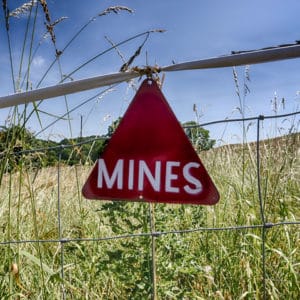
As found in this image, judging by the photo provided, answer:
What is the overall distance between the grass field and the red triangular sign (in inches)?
7.6

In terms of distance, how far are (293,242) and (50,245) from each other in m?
1.14

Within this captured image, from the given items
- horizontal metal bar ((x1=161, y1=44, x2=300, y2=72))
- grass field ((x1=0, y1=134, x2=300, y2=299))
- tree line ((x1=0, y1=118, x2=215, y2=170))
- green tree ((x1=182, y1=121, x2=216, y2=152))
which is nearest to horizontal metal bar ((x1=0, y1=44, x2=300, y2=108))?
horizontal metal bar ((x1=161, y1=44, x2=300, y2=72))

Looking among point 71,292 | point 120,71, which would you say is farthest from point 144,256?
point 120,71

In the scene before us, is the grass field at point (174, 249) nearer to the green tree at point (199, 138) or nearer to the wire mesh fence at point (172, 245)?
the wire mesh fence at point (172, 245)

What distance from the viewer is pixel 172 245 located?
1.52m

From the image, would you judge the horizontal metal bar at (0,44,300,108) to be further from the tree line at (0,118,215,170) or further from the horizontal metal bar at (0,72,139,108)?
the tree line at (0,118,215,170)

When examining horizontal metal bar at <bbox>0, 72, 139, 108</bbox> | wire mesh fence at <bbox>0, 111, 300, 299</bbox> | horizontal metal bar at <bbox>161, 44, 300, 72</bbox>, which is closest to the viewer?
horizontal metal bar at <bbox>161, 44, 300, 72</bbox>

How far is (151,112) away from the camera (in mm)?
1099

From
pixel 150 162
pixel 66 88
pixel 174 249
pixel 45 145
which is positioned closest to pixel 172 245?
pixel 174 249

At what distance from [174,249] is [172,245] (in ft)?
0.06

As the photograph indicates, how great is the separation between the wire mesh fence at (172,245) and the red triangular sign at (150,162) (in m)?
0.21

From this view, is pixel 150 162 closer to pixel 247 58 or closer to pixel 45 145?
pixel 247 58

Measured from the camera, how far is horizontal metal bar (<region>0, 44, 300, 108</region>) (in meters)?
1.05

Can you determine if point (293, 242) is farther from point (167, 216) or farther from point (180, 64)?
point (180, 64)
